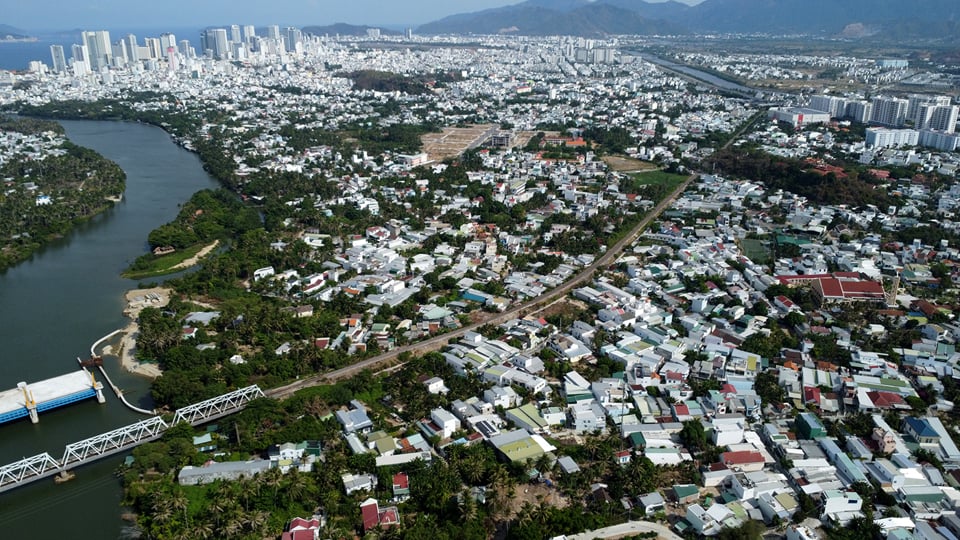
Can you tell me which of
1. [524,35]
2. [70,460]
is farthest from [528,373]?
[524,35]

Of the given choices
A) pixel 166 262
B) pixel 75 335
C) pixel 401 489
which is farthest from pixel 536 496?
pixel 166 262

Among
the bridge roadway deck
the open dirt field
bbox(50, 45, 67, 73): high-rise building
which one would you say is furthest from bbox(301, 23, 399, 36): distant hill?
the bridge roadway deck

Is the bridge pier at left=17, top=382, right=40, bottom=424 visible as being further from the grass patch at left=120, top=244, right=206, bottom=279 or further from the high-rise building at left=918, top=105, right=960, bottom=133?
the high-rise building at left=918, top=105, right=960, bottom=133

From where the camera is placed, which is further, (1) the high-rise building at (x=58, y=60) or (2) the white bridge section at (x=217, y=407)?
(1) the high-rise building at (x=58, y=60)

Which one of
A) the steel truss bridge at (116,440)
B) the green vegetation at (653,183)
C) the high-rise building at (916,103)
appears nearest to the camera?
the steel truss bridge at (116,440)

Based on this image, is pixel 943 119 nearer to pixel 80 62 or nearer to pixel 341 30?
pixel 80 62

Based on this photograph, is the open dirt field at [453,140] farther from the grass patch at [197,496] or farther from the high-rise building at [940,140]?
the grass patch at [197,496]

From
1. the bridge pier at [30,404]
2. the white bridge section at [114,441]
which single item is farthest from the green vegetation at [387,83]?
the white bridge section at [114,441]
